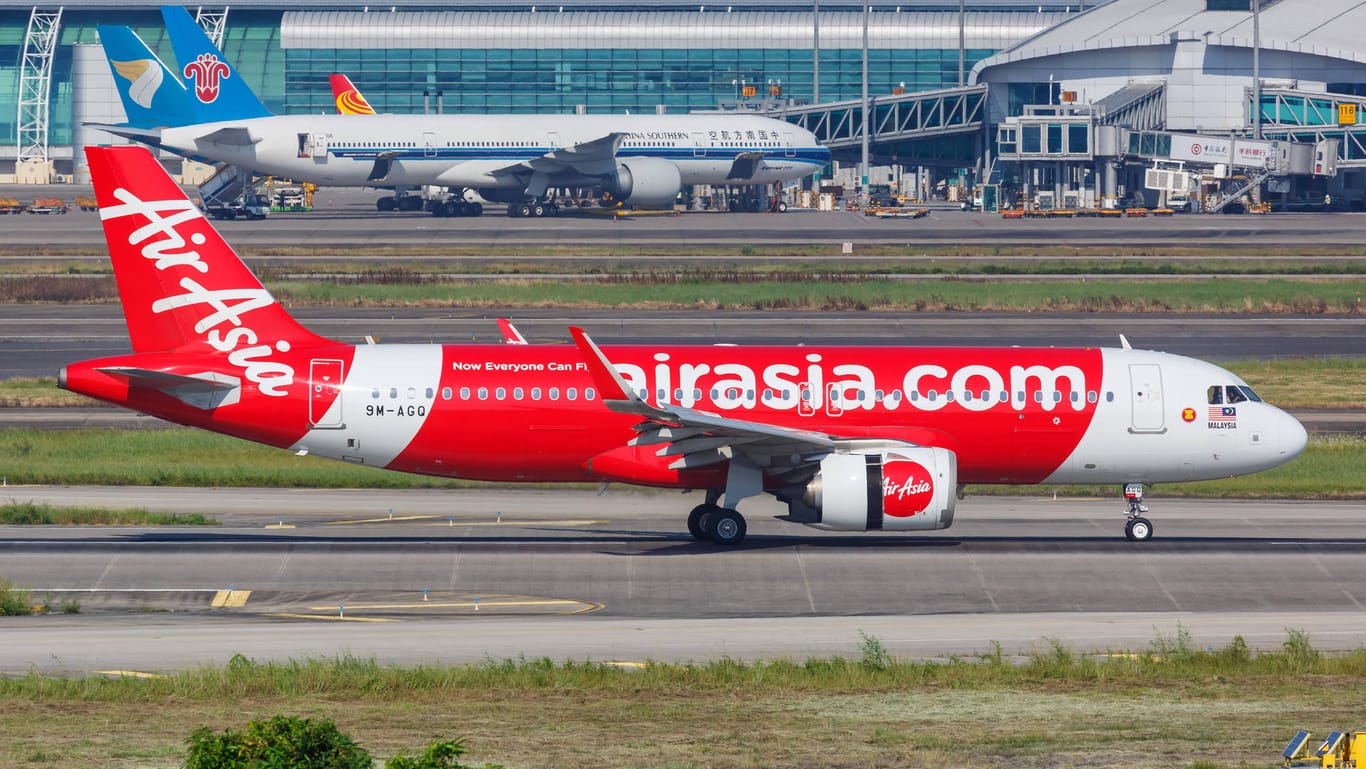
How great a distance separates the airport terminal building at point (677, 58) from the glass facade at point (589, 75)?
15 centimetres

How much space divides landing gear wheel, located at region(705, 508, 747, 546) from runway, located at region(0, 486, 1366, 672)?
1.14 ft

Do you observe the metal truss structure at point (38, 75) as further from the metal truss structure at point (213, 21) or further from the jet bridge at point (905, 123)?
the jet bridge at point (905, 123)

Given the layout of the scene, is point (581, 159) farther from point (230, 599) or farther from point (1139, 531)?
point (230, 599)

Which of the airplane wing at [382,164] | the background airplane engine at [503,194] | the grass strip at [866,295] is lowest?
the grass strip at [866,295]

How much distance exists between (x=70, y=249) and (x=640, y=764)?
87.7 m

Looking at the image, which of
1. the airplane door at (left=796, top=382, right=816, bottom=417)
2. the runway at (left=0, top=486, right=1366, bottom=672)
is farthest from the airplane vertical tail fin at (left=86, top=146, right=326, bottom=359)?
the airplane door at (left=796, top=382, right=816, bottom=417)

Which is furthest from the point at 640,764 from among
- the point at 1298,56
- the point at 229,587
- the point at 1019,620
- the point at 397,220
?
the point at 1298,56

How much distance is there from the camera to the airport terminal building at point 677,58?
511ft

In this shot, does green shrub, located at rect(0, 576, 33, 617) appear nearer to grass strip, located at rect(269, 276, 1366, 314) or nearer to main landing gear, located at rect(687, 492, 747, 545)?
main landing gear, located at rect(687, 492, 747, 545)

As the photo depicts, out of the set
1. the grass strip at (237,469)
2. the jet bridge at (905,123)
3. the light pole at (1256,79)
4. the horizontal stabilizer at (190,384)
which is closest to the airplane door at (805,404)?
the grass strip at (237,469)

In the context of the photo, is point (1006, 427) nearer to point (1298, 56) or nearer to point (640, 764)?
point (640, 764)

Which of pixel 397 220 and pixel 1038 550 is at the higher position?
pixel 397 220

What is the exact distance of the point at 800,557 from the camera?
33688 mm

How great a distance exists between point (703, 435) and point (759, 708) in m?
12.1
